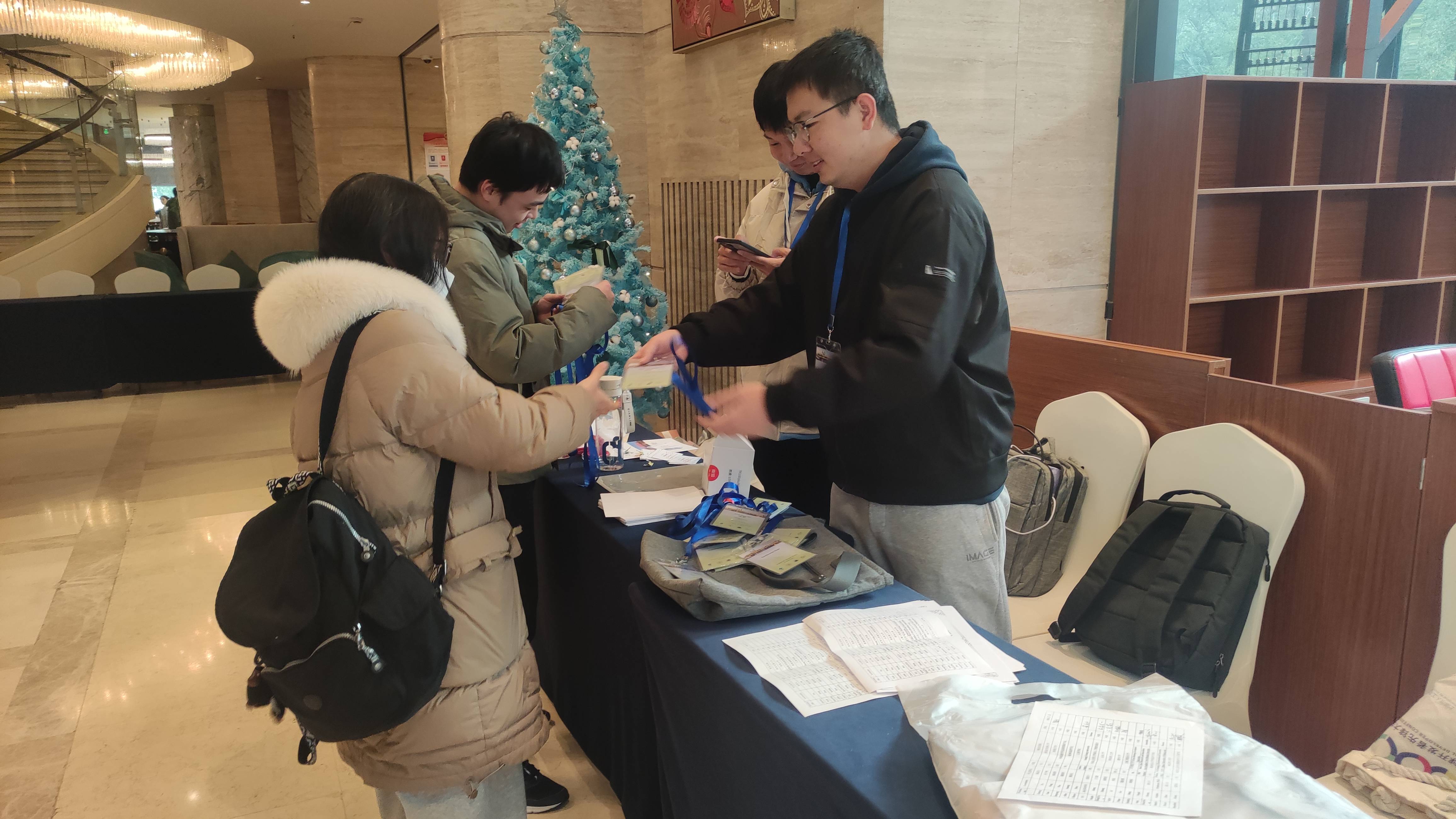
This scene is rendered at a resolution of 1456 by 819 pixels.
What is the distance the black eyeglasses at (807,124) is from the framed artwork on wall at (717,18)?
2571 millimetres

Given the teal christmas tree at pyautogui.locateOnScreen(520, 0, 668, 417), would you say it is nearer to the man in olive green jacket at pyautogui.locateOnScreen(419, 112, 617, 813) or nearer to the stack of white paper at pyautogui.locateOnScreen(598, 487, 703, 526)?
the man in olive green jacket at pyautogui.locateOnScreen(419, 112, 617, 813)

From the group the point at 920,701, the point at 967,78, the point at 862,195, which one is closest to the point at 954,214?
the point at 862,195

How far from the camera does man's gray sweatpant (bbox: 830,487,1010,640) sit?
171 centimetres

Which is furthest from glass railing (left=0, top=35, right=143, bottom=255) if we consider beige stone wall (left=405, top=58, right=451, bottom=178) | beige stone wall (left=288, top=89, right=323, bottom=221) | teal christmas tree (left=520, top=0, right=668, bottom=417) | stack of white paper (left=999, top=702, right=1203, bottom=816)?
stack of white paper (left=999, top=702, right=1203, bottom=816)

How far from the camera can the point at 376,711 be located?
59.0 inches

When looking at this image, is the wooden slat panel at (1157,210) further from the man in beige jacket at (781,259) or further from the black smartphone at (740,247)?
the black smartphone at (740,247)

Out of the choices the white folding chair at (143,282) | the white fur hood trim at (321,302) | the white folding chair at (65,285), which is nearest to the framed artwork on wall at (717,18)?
the white fur hood trim at (321,302)

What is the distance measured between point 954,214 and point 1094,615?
1.34m

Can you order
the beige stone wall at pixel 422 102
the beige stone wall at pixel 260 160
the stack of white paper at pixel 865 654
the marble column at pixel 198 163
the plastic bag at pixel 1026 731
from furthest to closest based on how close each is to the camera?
the marble column at pixel 198 163 < the beige stone wall at pixel 260 160 < the beige stone wall at pixel 422 102 < the stack of white paper at pixel 865 654 < the plastic bag at pixel 1026 731

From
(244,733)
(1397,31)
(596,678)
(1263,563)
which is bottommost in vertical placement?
(244,733)

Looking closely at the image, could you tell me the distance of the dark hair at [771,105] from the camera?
2238 millimetres

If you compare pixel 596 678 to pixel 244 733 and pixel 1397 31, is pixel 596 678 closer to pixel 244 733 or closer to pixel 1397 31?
pixel 244 733

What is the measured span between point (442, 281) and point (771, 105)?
39.3 inches

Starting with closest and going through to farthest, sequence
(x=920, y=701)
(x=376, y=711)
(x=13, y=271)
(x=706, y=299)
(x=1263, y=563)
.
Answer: (x=920, y=701)
(x=376, y=711)
(x=1263, y=563)
(x=706, y=299)
(x=13, y=271)
